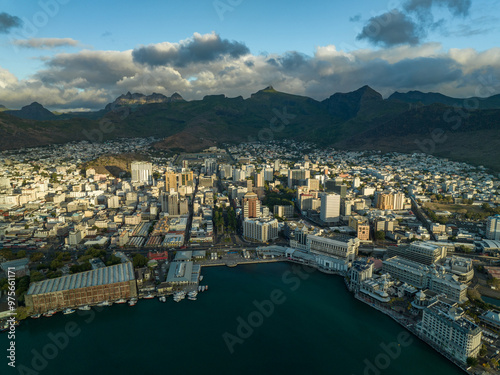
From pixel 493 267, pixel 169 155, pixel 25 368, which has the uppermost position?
pixel 169 155

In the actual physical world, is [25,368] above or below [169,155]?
below

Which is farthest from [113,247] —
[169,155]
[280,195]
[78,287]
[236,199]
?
[169,155]

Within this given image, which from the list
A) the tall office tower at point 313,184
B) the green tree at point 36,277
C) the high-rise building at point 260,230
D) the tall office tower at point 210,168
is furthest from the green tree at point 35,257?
the tall office tower at point 210,168

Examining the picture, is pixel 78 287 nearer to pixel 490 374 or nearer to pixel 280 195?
pixel 490 374

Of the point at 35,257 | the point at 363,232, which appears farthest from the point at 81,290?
the point at 363,232

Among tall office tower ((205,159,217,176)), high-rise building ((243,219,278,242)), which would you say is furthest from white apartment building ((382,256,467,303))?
tall office tower ((205,159,217,176))

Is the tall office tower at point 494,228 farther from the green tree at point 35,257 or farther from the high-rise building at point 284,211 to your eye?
the green tree at point 35,257

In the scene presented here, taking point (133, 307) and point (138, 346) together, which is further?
point (133, 307)
